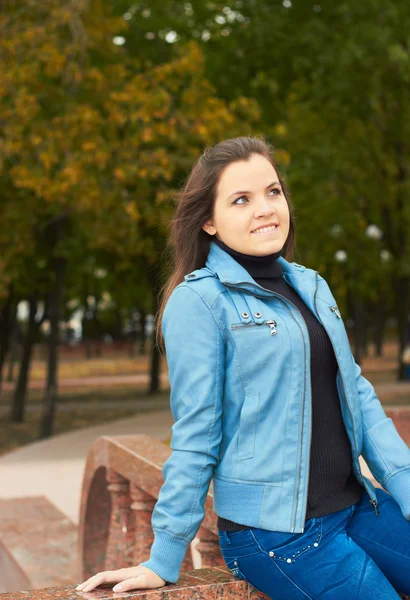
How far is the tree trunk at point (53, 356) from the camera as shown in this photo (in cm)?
1584

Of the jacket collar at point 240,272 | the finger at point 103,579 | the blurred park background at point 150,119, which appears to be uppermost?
the blurred park background at point 150,119

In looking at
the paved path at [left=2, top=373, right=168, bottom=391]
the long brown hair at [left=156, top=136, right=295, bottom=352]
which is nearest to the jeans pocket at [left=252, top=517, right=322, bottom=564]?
the long brown hair at [left=156, top=136, right=295, bottom=352]

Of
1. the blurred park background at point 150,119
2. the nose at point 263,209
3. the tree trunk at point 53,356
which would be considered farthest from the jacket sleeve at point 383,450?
the tree trunk at point 53,356

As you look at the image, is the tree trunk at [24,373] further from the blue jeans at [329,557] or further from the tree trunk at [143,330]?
the tree trunk at [143,330]

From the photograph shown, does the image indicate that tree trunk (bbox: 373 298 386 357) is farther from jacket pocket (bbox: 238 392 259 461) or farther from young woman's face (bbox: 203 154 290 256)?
jacket pocket (bbox: 238 392 259 461)

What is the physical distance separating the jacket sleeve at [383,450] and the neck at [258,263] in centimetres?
38

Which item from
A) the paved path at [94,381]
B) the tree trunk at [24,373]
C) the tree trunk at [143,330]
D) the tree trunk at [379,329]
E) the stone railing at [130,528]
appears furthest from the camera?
the tree trunk at [143,330]

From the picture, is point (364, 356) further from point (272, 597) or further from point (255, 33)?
point (272, 597)

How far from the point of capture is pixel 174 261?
2879mm

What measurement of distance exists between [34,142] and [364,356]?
3081 cm

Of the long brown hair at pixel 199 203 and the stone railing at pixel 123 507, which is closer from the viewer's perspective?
the long brown hair at pixel 199 203

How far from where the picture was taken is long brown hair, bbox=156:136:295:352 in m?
2.68

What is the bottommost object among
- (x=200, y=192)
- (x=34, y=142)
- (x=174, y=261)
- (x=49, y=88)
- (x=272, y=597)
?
(x=272, y=597)

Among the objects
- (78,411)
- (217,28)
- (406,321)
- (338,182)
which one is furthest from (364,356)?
(217,28)
